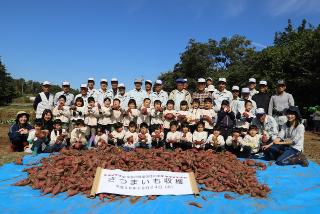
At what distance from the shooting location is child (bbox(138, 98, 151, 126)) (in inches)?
315

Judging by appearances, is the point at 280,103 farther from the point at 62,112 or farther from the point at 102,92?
the point at 62,112

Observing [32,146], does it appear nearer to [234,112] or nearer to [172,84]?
[234,112]

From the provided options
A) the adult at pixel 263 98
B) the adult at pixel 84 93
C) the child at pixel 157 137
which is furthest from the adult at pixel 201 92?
the adult at pixel 84 93

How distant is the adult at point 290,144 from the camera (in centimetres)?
641

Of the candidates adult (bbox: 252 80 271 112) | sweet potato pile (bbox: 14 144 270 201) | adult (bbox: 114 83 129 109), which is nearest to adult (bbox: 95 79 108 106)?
adult (bbox: 114 83 129 109)

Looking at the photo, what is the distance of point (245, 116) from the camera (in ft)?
24.7

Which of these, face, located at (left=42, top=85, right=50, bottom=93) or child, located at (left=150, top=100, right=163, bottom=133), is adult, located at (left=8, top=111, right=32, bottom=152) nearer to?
face, located at (left=42, top=85, right=50, bottom=93)

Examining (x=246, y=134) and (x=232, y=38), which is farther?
(x=232, y=38)

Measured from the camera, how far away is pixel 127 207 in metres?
4.04

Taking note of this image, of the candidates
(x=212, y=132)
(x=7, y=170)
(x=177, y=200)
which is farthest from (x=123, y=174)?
(x=212, y=132)

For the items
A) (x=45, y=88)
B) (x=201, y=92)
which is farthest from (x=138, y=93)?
(x=45, y=88)

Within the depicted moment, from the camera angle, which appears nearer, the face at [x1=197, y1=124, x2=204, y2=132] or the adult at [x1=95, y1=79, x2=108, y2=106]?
the face at [x1=197, y1=124, x2=204, y2=132]

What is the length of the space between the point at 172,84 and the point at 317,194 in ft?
106

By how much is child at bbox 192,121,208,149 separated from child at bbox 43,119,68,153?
10.8 ft
